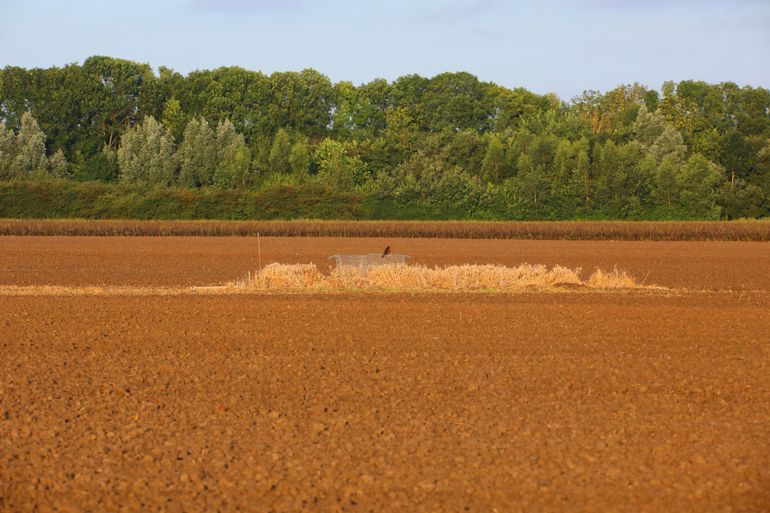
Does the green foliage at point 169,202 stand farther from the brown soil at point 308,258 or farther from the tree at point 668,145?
the tree at point 668,145

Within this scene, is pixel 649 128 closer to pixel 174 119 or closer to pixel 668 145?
pixel 668 145

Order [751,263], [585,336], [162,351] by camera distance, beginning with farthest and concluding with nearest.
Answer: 1. [751,263]
2. [585,336]
3. [162,351]

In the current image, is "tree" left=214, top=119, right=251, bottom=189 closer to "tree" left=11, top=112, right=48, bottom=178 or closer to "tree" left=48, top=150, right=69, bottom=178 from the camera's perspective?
"tree" left=48, top=150, right=69, bottom=178

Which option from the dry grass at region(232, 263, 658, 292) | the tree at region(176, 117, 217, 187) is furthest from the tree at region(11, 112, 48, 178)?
the dry grass at region(232, 263, 658, 292)

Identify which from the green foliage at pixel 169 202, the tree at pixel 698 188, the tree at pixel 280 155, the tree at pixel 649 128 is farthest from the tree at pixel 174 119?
the tree at pixel 698 188

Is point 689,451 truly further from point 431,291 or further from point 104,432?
point 431,291

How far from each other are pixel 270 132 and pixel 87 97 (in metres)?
14.9

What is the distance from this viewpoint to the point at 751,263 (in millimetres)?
36219

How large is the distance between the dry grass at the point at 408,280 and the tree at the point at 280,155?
5459cm

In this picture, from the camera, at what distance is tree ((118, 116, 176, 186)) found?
76.8 m

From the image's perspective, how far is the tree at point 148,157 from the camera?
76831mm

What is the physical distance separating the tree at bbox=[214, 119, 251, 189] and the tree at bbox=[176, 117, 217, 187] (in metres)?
0.60

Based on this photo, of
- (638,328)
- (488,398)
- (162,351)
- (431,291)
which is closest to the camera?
(488,398)

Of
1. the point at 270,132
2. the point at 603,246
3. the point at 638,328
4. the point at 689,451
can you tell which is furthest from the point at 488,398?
the point at 270,132
